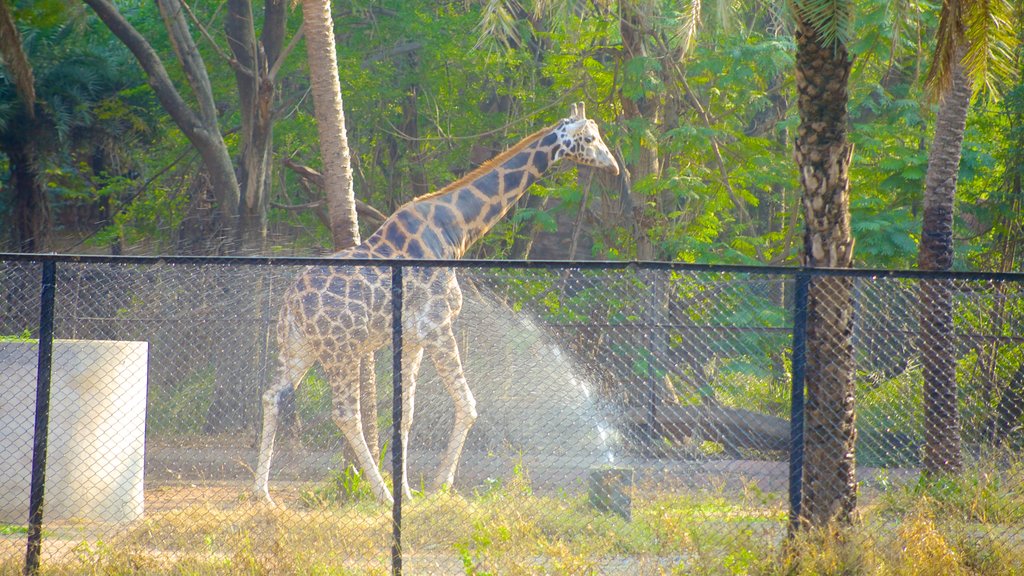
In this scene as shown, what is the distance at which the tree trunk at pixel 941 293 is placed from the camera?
9.34 m

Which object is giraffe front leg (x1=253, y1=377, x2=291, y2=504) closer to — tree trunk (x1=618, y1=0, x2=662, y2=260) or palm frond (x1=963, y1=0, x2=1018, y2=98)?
palm frond (x1=963, y1=0, x2=1018, y2=98)

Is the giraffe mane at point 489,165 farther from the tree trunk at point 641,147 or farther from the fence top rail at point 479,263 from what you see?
the tree trunk at point 641,147

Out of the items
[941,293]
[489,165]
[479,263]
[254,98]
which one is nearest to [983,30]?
[941,293]

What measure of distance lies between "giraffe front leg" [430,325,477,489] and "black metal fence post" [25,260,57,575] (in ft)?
10.7

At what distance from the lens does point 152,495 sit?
9.57 meters

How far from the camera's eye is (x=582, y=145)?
977 cm

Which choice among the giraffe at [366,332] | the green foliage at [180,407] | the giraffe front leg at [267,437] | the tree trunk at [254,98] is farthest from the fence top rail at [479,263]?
the tree trunk at [254,98]

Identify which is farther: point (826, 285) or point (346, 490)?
point (346, 490)

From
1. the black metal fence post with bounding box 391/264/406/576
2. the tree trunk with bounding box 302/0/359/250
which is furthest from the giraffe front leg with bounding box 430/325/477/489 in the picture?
the black metal fence post with bounding box 391/264/406/576

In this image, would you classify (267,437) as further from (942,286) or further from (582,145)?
(942,286)

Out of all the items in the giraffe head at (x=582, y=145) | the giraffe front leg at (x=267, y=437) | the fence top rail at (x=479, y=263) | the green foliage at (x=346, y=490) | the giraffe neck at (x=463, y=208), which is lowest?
the green foliage at (x=346, y=490)

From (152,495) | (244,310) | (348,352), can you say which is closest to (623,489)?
(348,352)

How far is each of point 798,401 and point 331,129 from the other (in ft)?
18.9

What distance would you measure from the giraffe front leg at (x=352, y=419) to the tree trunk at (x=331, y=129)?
6.31ft
